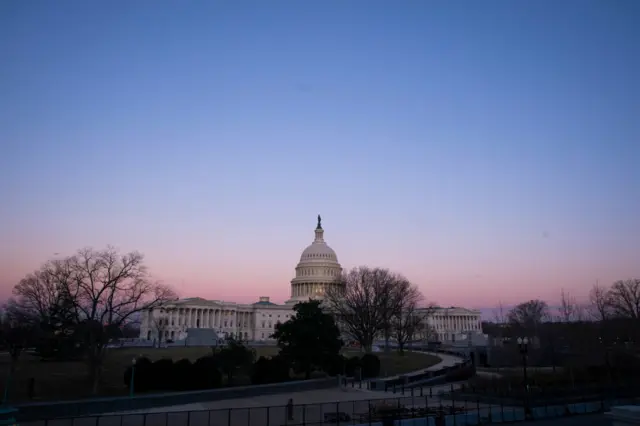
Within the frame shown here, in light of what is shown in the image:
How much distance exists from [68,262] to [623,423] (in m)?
45.4

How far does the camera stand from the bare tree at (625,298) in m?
88.4

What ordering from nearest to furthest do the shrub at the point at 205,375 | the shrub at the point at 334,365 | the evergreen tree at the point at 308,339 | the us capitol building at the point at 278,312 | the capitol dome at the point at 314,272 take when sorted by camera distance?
1. the shrub at the point at 205,375
2. the evergreen tree at the point at 308,339
3. the shrub at the point at 334,365
4. the us capitol building at the point at 278,312
5. the capitol dome at the point at 314,272

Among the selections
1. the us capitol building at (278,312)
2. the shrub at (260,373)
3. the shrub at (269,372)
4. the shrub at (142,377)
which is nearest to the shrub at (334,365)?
the shrub at (269,372)

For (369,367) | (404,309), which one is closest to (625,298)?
(404,309)

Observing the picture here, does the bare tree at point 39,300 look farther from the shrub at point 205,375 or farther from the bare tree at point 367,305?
the bare tree at point 367,305

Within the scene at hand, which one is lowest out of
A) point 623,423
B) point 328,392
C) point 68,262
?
point 328,392

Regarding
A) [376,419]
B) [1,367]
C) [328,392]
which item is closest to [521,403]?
[376,419]

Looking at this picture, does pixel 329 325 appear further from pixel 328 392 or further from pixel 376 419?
pixel 376 419

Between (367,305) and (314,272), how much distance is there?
304 ft

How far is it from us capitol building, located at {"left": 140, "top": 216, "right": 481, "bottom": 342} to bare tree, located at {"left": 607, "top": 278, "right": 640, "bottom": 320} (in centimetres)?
6115

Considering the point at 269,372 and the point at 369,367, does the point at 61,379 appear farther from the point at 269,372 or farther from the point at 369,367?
the point at 369,367

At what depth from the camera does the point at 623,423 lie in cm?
827

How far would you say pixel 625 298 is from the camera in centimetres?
8944

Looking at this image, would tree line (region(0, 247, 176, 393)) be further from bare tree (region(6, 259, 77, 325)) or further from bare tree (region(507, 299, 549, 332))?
bare tree (region(507, 299, 549, 332))
